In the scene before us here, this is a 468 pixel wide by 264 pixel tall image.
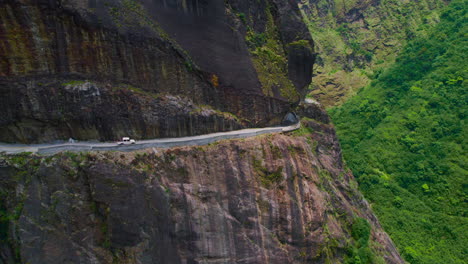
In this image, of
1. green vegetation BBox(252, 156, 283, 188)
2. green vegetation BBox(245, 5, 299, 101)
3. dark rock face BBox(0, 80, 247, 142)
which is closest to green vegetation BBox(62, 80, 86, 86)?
dark rock face BBox(0, 80, 247, 142)

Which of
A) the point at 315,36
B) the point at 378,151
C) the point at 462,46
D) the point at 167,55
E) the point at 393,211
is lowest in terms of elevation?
the point at 393,211

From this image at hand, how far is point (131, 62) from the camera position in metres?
20.0

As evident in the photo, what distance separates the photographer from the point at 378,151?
42.0 meters

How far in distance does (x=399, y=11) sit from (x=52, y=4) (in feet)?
225

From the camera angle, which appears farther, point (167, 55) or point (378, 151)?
point (378, 151)

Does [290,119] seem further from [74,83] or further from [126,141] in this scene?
[74,83]

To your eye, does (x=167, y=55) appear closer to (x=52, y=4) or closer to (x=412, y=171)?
(x=52, y=4)

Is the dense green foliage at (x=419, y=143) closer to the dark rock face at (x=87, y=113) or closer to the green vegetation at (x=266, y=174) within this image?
the green vegetation at (x=266, y=174)

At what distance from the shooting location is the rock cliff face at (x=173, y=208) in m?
16.9

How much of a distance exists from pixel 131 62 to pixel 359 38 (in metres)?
59.1

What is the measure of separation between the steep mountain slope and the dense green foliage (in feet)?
13.8

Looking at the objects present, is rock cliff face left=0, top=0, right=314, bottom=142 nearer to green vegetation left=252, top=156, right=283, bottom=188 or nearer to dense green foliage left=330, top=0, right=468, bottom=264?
green vegetation left=252, top=156, right=283, bottom=188

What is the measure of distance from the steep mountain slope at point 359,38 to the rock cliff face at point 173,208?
4047 cm

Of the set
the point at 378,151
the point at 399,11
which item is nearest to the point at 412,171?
the point at 378,151
